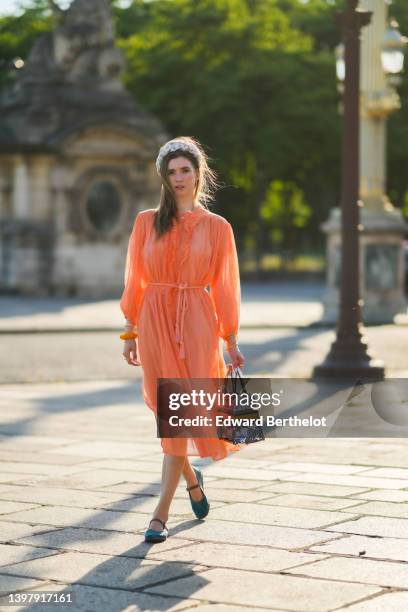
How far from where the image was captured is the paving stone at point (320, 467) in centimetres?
895

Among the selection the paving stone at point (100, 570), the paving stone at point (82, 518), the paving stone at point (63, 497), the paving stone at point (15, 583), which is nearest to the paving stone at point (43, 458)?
the paving stone at point (63, 497)

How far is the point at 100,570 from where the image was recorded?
6.16 meters

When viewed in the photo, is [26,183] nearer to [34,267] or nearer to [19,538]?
[34,267]

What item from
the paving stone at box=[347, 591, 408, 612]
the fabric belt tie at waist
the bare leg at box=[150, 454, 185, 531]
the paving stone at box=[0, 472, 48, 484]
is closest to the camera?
the paving stone at box=[347, 591, 408, 612]

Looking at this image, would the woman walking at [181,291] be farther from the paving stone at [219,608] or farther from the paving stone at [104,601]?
the paving stone at [219,608]

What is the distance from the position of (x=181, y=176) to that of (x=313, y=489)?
2074 mm

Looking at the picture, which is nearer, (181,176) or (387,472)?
(181,176)

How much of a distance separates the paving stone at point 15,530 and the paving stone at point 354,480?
1.95 m

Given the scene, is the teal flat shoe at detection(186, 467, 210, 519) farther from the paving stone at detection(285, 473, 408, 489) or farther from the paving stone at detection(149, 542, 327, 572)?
the paving stone at detection(285, 473, 408, 489)

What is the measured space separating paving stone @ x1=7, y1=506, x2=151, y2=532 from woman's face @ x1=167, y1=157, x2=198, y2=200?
62.1 inches

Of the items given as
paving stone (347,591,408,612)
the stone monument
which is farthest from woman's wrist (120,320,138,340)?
the stone monument

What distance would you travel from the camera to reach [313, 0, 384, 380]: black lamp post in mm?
15062

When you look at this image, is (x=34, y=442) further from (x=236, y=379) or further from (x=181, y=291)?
(x=236, y=379)

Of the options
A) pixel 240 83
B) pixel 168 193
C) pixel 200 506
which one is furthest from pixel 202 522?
pixel 240 83
